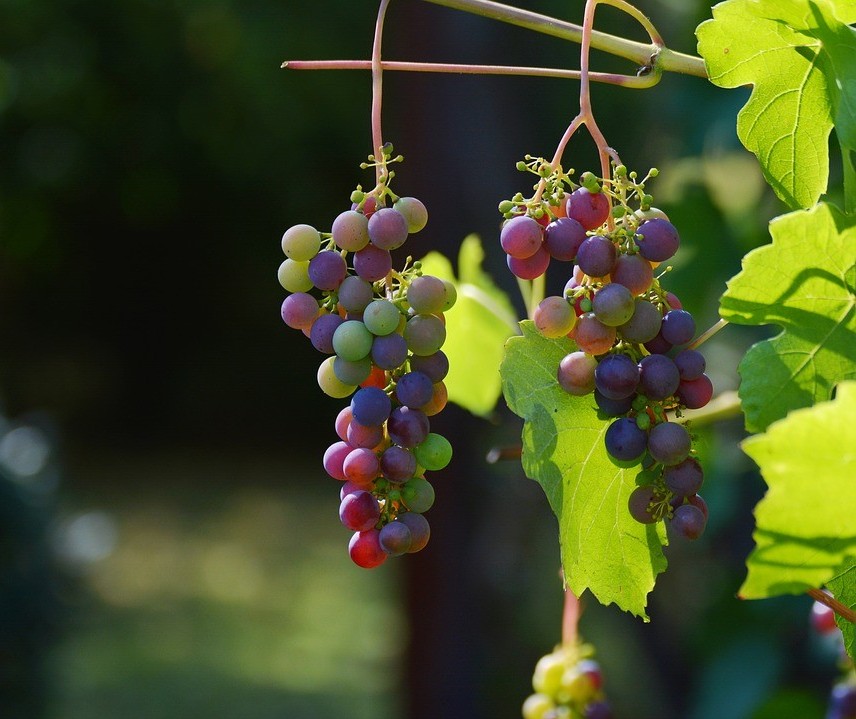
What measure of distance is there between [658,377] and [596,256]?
6 cm

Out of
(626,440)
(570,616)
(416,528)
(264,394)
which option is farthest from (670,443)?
(264,394)

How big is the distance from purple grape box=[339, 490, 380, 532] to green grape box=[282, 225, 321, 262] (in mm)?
117

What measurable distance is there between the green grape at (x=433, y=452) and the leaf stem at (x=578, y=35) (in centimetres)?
20

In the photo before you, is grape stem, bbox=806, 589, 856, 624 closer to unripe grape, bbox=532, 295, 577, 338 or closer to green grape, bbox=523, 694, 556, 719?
unripe grape, bbox=532, 295, 577, 338

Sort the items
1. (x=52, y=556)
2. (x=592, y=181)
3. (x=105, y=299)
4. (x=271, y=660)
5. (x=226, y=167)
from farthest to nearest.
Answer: (x=105, y=299) < (x=226, y=167) < (x=271, y=660) < (x=52, y=556) < (x=592, y=181)

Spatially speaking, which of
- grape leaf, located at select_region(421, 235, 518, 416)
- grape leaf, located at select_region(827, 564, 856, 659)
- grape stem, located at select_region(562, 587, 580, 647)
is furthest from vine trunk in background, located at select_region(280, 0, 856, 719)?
grape leaf, located at select_region(421, 235, 518, 416)

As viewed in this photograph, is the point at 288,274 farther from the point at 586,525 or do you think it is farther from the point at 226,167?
the point at 226,167

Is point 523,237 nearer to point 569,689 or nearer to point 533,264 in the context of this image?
point 533,264

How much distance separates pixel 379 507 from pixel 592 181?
18 centimetres

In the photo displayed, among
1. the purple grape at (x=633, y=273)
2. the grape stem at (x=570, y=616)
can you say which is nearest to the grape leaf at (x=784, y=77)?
the purple grape at (x=633, y=273)

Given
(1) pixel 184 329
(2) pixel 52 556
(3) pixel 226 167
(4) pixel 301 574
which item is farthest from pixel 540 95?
(1) pixel 184 329

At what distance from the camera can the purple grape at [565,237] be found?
1.58ft

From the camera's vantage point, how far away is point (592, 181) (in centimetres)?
47

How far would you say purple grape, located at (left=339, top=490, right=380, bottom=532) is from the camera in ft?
1.62
